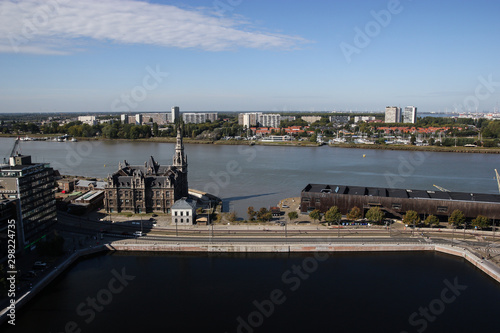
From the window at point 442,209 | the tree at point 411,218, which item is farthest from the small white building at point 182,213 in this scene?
the window at point 442,209

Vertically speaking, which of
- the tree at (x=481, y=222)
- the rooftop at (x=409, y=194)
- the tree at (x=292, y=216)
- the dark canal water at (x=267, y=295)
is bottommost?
the dark canal water at (x=267, y=295)

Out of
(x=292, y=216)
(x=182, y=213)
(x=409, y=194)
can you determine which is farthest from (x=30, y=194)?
(x=409, y=194)

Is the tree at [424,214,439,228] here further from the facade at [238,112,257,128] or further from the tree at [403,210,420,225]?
the facade at [238,112,257,128]

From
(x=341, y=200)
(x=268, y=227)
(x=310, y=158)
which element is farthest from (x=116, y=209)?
(x=310, y=158)

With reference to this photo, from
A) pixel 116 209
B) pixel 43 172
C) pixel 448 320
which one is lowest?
pixel 448 320

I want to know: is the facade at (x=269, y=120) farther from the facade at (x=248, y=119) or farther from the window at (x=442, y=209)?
the window at (x=442, y=209)

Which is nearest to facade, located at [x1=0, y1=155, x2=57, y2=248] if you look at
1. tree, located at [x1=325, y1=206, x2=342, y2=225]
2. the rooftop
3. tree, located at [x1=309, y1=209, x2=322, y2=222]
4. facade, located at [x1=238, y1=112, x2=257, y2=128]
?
tree, located at [x1=309, y1=209, x2=322, y2=222]

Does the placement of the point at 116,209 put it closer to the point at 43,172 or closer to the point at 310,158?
the point at 43,172
